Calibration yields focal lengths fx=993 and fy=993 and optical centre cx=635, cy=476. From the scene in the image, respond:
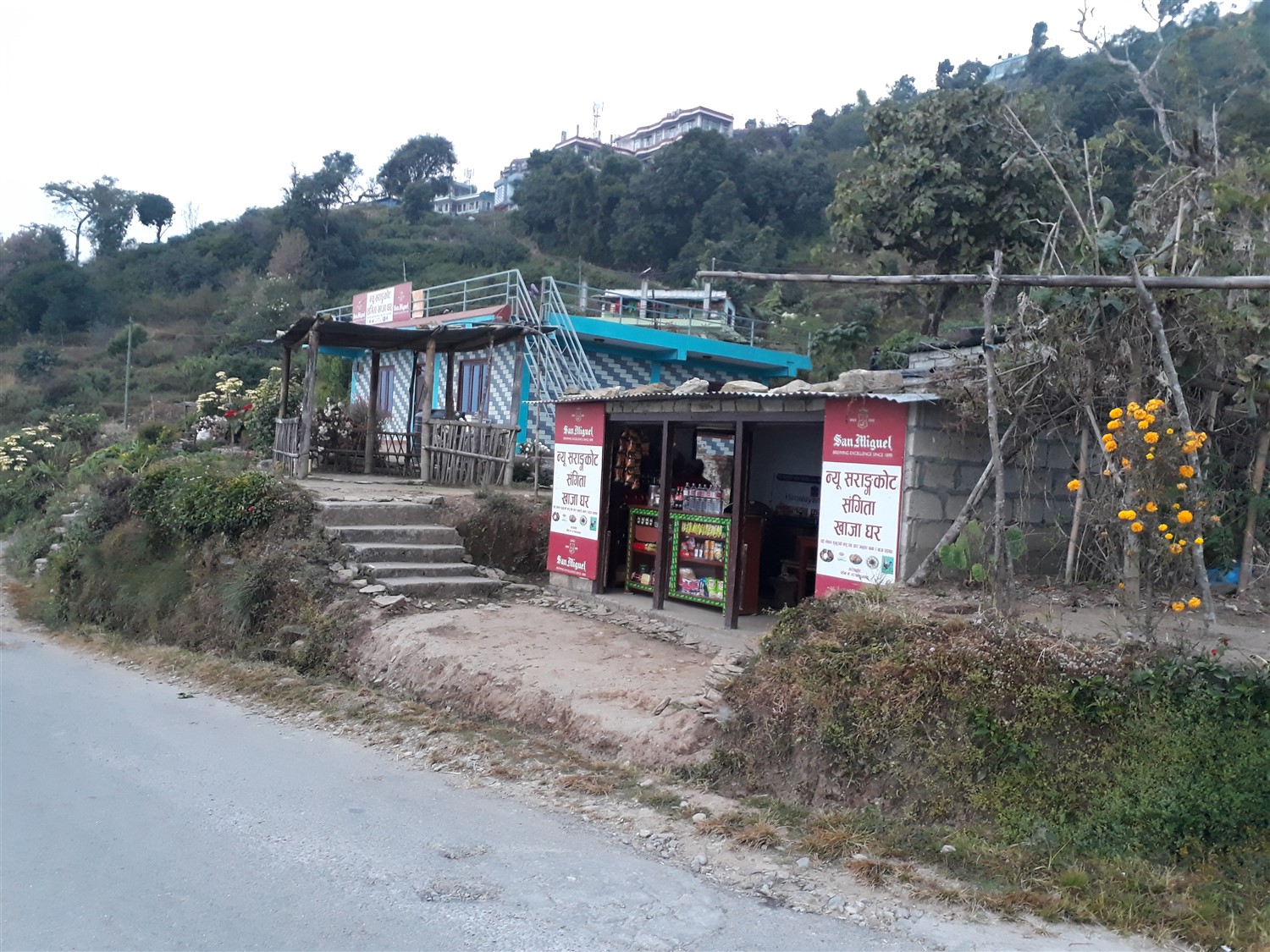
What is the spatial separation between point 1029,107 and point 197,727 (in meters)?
16.1

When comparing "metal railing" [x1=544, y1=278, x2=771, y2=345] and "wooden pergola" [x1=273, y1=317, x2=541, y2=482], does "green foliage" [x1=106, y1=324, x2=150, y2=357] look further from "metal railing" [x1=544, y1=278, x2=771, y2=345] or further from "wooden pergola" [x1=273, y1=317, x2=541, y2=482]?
"wooden pergola" [x1=273, y1=317, x2=541, y2=482]

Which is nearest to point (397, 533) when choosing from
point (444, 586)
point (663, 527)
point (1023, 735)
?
point (444, 586)

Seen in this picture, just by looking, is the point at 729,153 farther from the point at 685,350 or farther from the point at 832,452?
the point at 832,452

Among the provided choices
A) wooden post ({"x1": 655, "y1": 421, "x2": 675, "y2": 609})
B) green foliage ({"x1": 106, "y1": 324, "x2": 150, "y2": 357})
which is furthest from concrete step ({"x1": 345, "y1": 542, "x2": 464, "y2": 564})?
green foliage ({"x1": 106, "y1": 324, "x2": 150, "y2": 357})

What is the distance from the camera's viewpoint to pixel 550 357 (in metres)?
20.4

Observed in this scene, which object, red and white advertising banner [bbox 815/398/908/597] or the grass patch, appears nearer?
the grass patch

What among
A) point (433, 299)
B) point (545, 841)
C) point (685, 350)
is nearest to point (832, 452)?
point (545, 841)

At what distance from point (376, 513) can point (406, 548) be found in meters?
0.99

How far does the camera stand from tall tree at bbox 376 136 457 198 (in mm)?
69688

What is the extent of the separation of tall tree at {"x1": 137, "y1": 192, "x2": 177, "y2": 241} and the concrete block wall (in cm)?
6176

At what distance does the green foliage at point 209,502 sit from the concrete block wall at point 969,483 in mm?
7946

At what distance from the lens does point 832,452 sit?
916 cm

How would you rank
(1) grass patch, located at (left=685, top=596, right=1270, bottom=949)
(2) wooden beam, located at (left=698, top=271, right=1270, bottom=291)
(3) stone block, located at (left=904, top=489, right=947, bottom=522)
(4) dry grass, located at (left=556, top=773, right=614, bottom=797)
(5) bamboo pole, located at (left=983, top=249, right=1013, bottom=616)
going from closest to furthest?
(1) grass patch, located at (left=685, top=596, right=1270, bottom=949)
(2) wooden beam, located at (left=698, top=271, right=1270, bottom=291)
(4) dry grass, located at (left=556, top=773, right=614, bottom=797)
(5) bamboo pole, located at (left=983, top=249, right=1013, bottom=616)
(3) stone block, located at (left=904, top=489, right=947, bottom=522)

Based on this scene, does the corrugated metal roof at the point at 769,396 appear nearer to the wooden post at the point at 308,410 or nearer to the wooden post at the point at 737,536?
the wooden post at the point at 737,536
